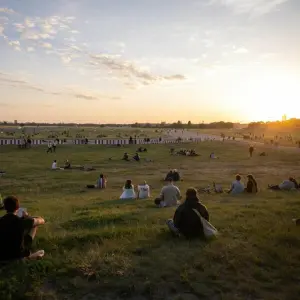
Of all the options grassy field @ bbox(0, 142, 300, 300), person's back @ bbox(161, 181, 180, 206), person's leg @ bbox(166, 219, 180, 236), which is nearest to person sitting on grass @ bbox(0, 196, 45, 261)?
grassy field @ bbox(0, 142, 300, 300)

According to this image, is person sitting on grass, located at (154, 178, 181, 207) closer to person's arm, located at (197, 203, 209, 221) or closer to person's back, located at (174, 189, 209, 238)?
person's arm, located at (197, 203, 209, 221)

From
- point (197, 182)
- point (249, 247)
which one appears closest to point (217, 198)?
point (197, 182)

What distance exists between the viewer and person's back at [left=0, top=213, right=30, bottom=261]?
22.1ft

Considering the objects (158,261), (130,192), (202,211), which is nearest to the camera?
Answer: (158,261)

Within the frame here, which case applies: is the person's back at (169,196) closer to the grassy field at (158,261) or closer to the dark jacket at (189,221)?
the grassy field at (158,261)

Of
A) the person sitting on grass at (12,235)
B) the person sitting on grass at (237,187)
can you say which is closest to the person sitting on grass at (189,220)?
the person sitting on grass at (12,235)

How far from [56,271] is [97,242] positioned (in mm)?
1743

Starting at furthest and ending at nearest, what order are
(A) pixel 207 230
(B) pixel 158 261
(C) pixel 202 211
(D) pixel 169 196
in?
(D) pixel 169 196 < (C) pixel 202 211 < (A) pixel 207 230 < (B) pixel 158 261

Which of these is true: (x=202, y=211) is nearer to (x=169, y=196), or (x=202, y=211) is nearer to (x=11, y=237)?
(x=11, y=237)

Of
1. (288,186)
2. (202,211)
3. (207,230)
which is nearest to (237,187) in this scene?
(288,186)

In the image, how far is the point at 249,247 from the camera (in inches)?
327

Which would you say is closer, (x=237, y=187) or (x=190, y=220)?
(x=190, y=220)

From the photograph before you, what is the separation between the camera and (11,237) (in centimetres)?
677

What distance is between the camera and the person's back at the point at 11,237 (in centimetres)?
673
